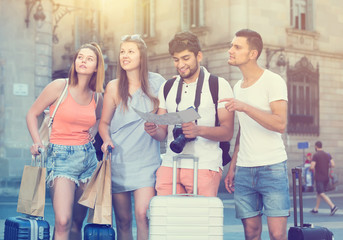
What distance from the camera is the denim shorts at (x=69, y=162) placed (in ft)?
17.7

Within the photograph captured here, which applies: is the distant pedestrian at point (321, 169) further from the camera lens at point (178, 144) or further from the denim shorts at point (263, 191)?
the camera lens at point (178, 144)

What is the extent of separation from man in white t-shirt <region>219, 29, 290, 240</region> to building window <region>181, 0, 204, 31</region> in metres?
19.3

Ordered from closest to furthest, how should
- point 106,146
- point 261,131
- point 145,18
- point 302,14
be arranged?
point 261,131 < point 106,146 < point 302,14 < point 145,18

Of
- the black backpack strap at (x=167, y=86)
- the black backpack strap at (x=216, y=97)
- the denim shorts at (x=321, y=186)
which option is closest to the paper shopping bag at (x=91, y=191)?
the black backpack strap at (x=167, y=86)

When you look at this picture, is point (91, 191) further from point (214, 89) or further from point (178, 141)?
point (214, 89)

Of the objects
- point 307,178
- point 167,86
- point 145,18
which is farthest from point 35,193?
point 145,18

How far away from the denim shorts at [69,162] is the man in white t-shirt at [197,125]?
760 millimetres

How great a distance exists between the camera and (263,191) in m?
5.04

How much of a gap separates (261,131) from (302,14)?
20809 millimetres

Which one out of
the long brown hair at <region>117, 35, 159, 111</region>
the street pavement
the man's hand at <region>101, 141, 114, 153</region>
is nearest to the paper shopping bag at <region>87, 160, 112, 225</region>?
the man's hand at <region>101, 141, 114, 153</region>

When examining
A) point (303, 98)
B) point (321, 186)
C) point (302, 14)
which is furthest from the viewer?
point (302, 14)

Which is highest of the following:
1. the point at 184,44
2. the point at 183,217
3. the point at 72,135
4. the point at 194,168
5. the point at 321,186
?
the point at 184,44

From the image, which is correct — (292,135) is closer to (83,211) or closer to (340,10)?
(340,10)

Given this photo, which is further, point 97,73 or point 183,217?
point 97,73
